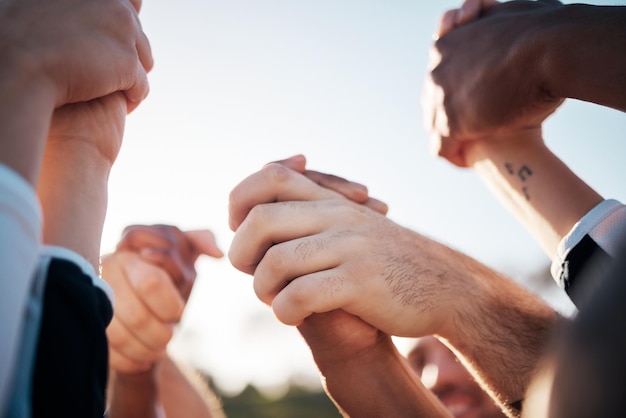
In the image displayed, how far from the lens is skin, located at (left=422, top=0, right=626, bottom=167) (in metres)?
1.61

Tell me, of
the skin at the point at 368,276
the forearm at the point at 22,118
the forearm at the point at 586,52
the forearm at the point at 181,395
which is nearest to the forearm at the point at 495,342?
the skin at the point at 368,276

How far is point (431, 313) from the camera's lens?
1.44 metres

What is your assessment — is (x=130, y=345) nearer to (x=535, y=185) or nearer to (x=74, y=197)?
(x=74, y=197)

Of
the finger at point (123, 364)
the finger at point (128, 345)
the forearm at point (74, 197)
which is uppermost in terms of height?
the forearm at point (74, 197)

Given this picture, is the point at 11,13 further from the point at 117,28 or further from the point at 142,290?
the point at 142,290

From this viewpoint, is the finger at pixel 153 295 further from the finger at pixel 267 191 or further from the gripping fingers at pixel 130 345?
the finger at pixel 267 191

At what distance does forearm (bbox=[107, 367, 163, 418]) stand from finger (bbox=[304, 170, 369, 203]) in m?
1.07

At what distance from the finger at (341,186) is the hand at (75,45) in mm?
532

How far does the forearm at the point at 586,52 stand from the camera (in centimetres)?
157

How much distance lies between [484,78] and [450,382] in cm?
208

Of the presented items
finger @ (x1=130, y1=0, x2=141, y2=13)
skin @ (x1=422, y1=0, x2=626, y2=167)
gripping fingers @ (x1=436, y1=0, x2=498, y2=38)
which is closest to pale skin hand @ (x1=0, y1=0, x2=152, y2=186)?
finger @ (x1=130, y1=0, x2=141, y2=13)

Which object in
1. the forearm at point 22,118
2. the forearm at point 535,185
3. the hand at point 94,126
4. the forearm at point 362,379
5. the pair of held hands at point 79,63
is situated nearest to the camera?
the forearm at point 22,118

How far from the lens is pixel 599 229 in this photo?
174 centimetres

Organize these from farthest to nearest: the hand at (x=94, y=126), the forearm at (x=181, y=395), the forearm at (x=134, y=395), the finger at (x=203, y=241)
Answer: the forearm at (x=181, y=395), the forearm at (x=134, y=395), the finger at (x=203, y=241), the hand at (x=94, y=126)
